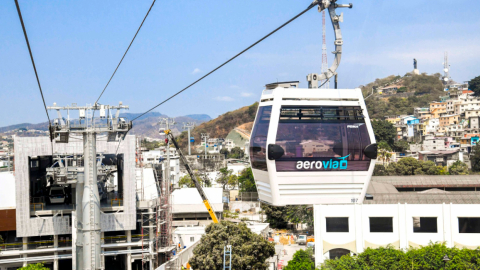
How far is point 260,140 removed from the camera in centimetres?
967

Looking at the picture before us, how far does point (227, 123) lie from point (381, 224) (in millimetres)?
129967

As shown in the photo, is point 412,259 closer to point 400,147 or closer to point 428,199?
point 428,199

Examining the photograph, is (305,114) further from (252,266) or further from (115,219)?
(115,219)

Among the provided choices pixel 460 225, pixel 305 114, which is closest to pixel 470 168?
pixel 460 225

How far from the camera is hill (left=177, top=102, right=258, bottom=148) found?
142250mm

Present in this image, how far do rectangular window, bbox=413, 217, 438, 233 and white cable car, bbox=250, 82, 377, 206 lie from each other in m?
12.6

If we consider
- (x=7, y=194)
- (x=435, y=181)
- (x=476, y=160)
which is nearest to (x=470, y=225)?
(x=435, y=181)

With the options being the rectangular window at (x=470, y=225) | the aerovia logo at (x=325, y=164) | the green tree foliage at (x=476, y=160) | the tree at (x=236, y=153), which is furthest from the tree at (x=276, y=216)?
the tree at (x=236, y=153)

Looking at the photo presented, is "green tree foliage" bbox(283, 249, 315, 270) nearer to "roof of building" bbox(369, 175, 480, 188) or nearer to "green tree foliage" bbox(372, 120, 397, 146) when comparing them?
"roof of building" bbox(369, 175, 480, 188)

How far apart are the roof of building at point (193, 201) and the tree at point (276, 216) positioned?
3843 mm

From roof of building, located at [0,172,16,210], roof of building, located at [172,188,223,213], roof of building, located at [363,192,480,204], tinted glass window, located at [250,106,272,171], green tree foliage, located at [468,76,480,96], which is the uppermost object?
green tree foliage, located at [468,76,480,96]

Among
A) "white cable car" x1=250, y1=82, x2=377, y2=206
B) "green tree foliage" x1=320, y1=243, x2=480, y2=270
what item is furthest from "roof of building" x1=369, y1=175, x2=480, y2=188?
"white cable car" x1=250, y1=82, x2=377, y2=206

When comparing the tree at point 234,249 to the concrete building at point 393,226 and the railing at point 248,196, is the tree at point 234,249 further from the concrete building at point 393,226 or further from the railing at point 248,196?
the railing at point 248,196

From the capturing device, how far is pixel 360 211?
70.2 ft
